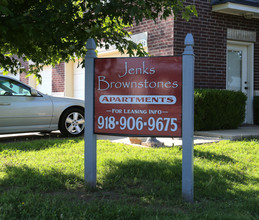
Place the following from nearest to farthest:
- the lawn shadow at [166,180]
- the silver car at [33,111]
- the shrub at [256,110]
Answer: the lawn shadow at [166,180]
the silver car at [33,111]
the shrub at [256,110]

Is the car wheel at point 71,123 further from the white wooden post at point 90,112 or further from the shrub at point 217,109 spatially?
the white wooden post at point 90,112

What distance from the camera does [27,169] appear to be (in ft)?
15.5

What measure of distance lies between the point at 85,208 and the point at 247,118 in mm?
8435

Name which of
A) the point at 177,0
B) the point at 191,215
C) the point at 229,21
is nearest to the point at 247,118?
the point at 229,21

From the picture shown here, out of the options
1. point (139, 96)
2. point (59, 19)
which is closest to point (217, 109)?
point (139, 96)

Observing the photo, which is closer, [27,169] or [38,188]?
[38,188]

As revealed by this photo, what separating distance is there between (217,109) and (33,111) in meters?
4.42

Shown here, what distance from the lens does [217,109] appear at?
8.59 metres

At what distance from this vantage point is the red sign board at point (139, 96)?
3.70 metres

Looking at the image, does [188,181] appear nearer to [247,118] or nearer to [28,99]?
[28,99]

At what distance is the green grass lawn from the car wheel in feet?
6.86

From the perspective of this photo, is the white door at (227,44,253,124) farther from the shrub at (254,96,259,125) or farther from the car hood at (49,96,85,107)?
the car hood at (49,96,85,107)

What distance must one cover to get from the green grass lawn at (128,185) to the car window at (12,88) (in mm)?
1938

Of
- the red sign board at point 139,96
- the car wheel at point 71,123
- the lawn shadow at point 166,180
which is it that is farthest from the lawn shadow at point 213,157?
the car wheel at point 71,123
